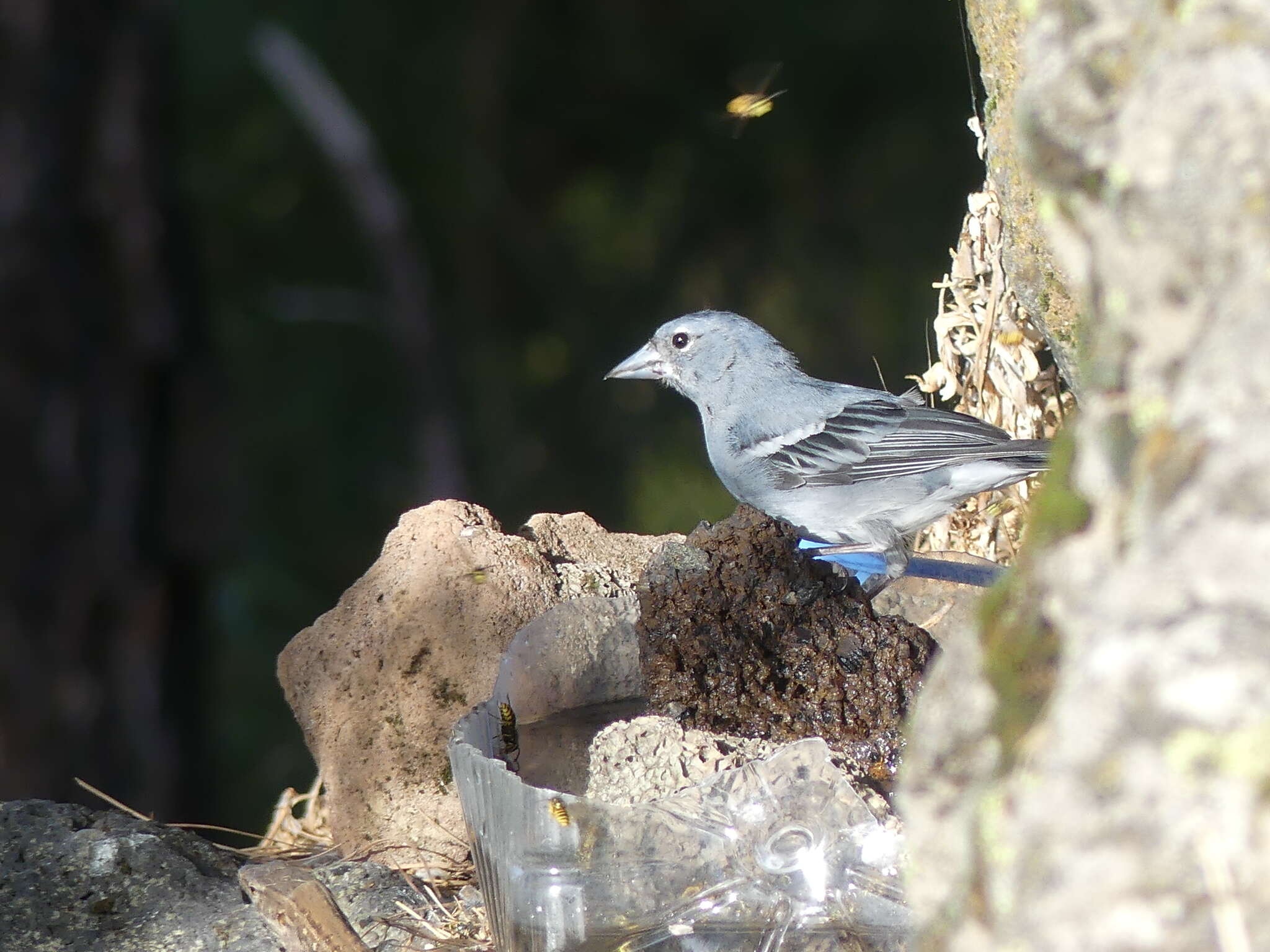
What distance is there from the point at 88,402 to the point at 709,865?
4152mm

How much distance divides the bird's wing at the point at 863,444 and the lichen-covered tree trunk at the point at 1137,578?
2191 millimetres

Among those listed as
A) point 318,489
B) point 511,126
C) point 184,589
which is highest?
point 511,126

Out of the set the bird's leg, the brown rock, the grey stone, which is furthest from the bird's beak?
the grey stone

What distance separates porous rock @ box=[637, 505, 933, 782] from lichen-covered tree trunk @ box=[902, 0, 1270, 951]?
1125 mm

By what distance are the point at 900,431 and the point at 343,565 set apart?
17.9 ft

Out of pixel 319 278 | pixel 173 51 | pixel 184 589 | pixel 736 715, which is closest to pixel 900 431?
pixel 736 715

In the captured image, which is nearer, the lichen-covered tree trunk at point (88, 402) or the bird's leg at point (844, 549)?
the bird's leg at point (844, 549)

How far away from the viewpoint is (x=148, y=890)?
98.7 inches

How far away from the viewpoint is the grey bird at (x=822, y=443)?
348cm

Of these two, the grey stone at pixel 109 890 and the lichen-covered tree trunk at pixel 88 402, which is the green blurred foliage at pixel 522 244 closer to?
the lichen-covered tree trunk at pixel 88 402

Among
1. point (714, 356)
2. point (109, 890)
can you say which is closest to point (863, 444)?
point (714, 356)

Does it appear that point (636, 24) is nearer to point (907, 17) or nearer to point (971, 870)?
point (907, 17)

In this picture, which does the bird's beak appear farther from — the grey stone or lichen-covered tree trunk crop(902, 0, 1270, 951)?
lichen-covered tree trunk crop(902, 0, 1270, 951)

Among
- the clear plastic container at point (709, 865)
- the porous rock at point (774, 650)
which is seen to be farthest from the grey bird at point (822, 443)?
the clear plastic container at point (709, 865)
